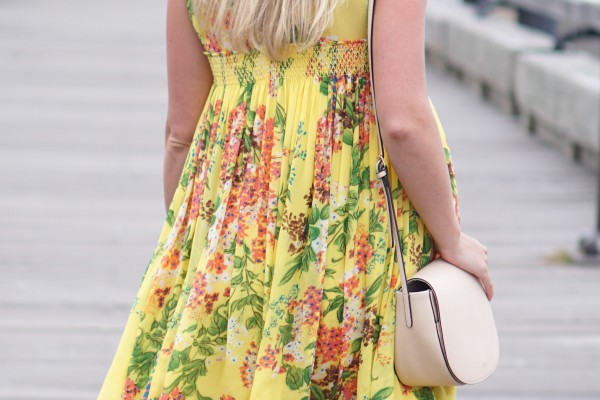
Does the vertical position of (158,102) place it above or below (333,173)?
below

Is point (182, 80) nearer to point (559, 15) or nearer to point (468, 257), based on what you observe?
point (468, 257)

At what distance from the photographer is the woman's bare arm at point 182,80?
240 centimetres

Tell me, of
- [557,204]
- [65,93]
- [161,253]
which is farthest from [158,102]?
[161,253]

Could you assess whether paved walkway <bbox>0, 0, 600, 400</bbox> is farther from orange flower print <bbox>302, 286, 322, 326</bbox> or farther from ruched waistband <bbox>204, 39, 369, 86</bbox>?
ruched waistband <bbox>204, 39, 369, 86</bbox>

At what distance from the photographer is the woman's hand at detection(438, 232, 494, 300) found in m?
2.28

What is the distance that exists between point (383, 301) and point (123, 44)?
40.7ft

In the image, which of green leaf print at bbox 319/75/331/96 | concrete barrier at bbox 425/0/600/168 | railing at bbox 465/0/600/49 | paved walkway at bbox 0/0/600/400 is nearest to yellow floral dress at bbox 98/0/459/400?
green leaf print at bbox 319/75/331/96

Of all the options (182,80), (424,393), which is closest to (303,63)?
(182,80)

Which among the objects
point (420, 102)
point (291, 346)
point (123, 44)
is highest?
point (420, 102)

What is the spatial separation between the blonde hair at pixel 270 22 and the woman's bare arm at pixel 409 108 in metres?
0.12

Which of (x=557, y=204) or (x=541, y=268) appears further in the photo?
(x=557, y=204)

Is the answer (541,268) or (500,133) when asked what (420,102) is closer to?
(541,268)

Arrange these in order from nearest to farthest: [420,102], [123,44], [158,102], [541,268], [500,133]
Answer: [420,102] → [541,268] → [500,133] → [158,102] → [123,44]

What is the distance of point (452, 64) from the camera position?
12617mm
